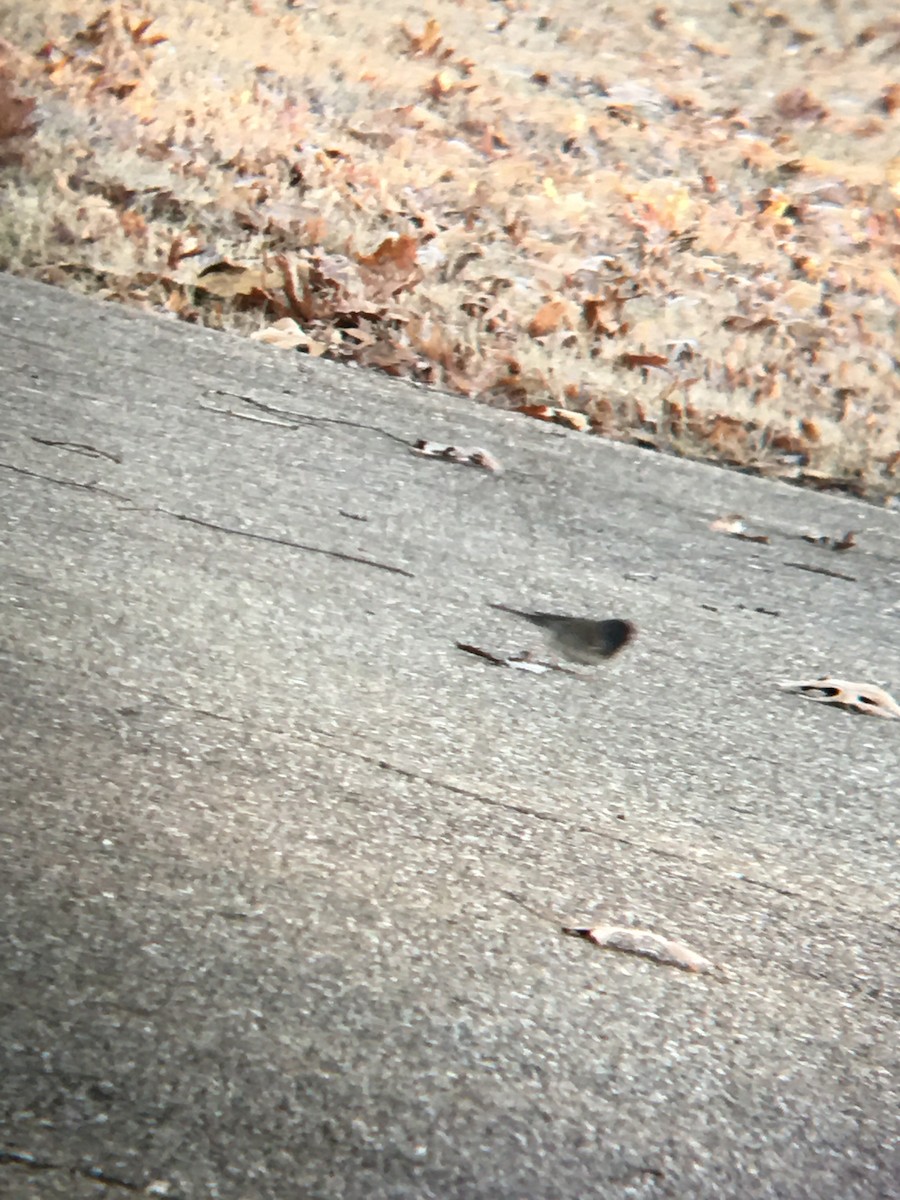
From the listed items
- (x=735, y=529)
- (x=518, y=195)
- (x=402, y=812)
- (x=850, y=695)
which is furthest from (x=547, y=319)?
(x=402, y=812)

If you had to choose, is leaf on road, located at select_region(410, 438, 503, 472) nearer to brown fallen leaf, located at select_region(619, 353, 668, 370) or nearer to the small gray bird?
the small gray bird

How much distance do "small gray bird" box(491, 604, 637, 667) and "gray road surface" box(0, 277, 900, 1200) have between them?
0.17 feet

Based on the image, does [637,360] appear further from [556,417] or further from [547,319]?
[556,417]

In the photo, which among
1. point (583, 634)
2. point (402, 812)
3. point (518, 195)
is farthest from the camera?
point (518, 195)

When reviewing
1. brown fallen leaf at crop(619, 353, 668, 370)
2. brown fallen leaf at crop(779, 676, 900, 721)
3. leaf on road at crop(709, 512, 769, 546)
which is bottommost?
brown fallen leaf at crop(779, 676, 900, 721)

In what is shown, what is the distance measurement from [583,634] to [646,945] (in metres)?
0.90

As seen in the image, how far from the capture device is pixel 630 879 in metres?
2.09

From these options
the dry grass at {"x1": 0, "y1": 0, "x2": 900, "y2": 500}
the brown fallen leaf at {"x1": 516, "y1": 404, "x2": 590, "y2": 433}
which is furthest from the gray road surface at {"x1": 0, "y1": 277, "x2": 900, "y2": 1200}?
the dry grass at {"x1": 0, "y1": 0, "x2": 900, "y2": 500}

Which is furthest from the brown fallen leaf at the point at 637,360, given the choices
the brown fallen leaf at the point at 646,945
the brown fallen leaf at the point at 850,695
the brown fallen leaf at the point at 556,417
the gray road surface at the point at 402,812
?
the brown fallen leaf at the point at 646,945

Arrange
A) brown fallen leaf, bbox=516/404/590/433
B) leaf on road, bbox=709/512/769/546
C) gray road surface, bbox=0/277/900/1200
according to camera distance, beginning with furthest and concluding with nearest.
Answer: brown fallen leaf, bbox=516/404/590/433 → leaf on road, bbox=709/512/769/546 → gray road surface, bbox=0/277/900/1200

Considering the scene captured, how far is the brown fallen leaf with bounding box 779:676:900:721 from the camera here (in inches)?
105

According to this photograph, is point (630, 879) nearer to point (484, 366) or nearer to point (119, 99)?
point (484, 366)

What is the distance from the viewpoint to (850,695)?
2.69 meters

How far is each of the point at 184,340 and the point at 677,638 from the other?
1.84 metres
